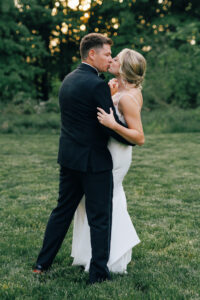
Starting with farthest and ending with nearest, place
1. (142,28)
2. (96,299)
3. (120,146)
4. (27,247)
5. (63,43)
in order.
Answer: (63,43) → (142,28) → (27,247) → (120,146) → (96,299)

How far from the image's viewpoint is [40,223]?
A: 5.43 meters

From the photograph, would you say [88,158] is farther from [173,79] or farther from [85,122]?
[173,79]

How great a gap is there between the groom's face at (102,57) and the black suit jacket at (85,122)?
0.21 feet

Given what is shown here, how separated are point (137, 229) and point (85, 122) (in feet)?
7.70

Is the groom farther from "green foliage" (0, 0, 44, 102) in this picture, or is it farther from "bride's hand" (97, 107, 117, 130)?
"green foliage" (0, 0, 44, 102)

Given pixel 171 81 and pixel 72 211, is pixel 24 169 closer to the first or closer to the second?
pixel 72 211

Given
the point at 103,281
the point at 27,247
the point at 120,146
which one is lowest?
the point at 27,247

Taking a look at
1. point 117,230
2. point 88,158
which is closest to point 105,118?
point 88,158

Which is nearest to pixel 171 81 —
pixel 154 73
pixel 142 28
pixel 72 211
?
pixel 154 73

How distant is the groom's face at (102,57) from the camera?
10.9 ft

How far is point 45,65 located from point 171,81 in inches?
566

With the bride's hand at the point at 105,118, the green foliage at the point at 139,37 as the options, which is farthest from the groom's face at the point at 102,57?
the green foliage at the point at 139,37

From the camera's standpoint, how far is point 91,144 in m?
3.28

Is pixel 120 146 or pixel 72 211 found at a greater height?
pixel 120 146
